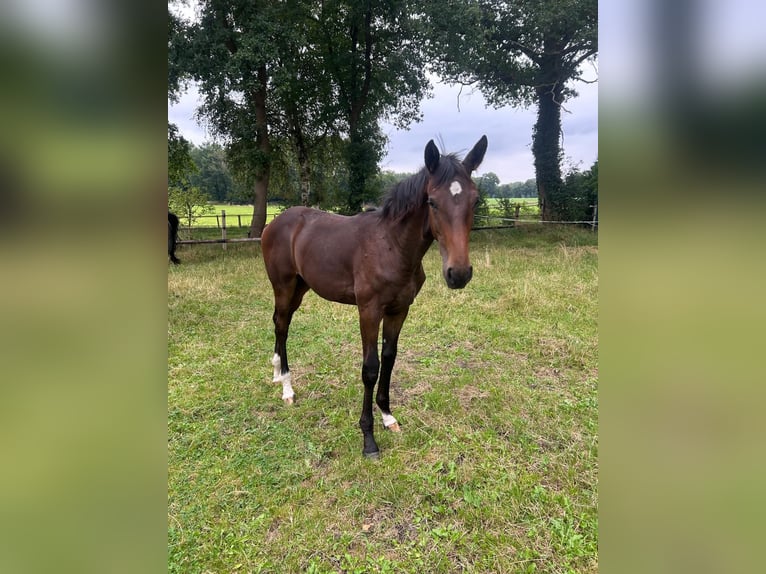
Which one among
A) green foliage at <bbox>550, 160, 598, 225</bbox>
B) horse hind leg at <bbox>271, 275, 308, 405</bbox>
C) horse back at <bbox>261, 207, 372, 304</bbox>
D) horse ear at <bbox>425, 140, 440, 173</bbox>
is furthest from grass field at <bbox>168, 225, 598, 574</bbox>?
green foliage at <bbox>550, 160, 598, 225</bbox>

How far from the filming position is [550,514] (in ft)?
7.06

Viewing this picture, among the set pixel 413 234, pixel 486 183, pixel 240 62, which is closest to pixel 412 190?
pixel 413 234

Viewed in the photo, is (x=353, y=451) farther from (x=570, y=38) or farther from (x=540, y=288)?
(x=570, y=38)

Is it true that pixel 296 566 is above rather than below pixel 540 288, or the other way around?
below

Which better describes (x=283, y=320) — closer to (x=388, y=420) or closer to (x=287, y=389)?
(x=287, y=389)

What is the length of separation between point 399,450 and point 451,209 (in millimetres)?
1802

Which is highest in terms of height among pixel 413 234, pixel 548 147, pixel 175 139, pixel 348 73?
pixel 348 73

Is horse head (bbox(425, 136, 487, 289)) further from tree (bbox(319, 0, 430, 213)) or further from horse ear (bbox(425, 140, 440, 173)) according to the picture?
tree (bbox(319, 0, 430, 213))

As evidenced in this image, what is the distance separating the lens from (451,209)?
83.2 inches

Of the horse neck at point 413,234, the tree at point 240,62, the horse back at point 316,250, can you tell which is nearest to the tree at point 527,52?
the tree at point 240,62

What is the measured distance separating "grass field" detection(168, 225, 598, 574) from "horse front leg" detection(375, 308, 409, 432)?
4.1 inches
